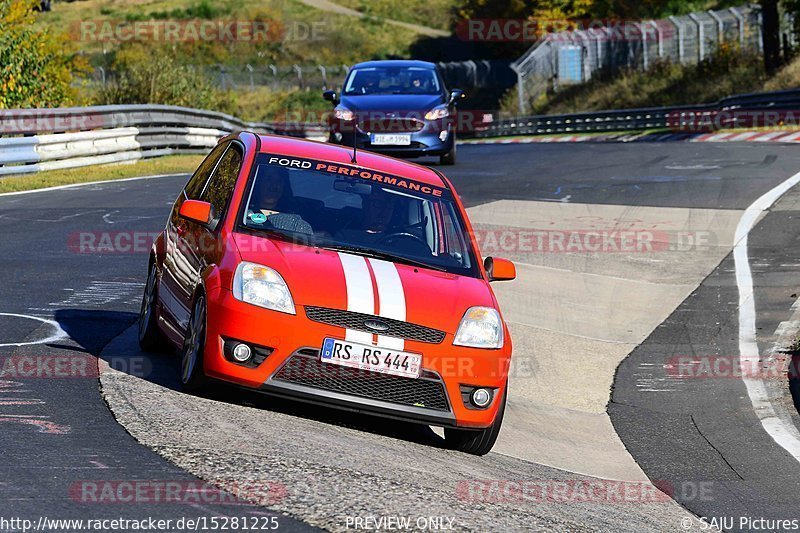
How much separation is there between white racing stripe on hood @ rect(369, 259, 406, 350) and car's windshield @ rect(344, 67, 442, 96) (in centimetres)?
1448

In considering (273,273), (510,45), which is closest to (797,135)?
(273,273)

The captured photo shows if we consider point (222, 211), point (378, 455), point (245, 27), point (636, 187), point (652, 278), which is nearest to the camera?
point (378, 455)

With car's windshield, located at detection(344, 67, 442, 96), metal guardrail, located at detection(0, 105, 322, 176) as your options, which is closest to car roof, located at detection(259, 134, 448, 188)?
metal guardrail, located at detection(0, 105, 322, 176)

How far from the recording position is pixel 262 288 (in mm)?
6875

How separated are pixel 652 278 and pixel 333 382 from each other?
7224 millimetres

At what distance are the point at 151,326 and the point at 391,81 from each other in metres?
14.1

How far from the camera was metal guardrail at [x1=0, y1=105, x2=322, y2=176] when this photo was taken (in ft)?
63.9

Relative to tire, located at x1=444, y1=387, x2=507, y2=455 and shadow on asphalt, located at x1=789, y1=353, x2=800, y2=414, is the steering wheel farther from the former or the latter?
shadow on asphalt, located at x1=789, y1=353, x2=800, y2=414

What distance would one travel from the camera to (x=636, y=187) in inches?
751

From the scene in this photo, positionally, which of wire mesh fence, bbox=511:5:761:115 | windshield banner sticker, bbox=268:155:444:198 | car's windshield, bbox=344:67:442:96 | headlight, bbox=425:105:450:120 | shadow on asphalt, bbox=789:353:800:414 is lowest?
shadow on asphalt, bbox=789:353:800:414

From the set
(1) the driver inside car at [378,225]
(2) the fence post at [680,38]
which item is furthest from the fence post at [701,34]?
(1) the driver inside car at [378,225]

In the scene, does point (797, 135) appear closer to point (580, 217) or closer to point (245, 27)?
point (580, 217)

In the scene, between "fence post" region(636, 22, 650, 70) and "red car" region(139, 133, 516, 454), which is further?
"fence post" region(636, 22, 650, 70)

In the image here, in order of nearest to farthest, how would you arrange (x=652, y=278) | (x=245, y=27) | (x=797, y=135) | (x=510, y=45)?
(x=652, y=278), (x=797, y=135), (x=510, y=45), (x=245, y=27)
